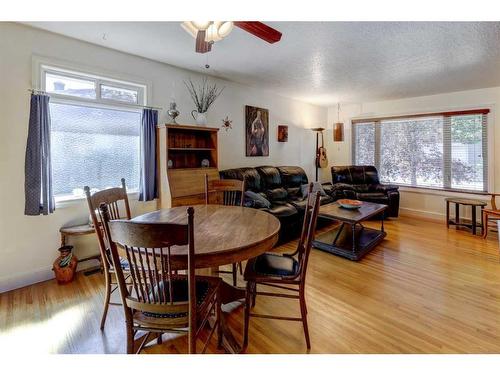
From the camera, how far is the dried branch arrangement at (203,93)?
3.88 meters

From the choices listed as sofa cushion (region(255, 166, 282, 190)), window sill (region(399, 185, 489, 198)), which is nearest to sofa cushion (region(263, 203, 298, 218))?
sofa cushion (region(255, 166, 282, 190))

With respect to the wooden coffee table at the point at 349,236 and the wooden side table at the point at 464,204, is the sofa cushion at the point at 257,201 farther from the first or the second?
the wooden side table at the point at 464,204

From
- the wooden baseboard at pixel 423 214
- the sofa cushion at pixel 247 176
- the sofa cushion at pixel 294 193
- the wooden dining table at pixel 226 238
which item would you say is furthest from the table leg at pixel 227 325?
the wooden baseboard at pixel 423 214

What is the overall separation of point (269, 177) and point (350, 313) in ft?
9.45

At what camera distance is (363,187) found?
18.0 ft

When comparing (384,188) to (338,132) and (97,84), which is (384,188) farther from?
(97,84)

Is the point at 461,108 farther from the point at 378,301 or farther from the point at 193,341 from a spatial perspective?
the point at 193,341

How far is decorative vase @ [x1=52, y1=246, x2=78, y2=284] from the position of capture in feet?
8.68

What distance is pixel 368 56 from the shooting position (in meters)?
3.21

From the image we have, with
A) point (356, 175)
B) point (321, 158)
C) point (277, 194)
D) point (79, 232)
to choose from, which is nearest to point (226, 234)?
point (79, 232)

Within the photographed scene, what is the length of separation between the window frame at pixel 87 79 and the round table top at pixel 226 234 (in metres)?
1.49

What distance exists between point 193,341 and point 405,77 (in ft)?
15.2

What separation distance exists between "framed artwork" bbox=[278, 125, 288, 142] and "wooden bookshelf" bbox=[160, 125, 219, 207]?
6.42ft

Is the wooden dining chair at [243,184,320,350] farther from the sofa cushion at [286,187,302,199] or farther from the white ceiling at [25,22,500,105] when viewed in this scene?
the sofa cushion at [286,187,302,199]
